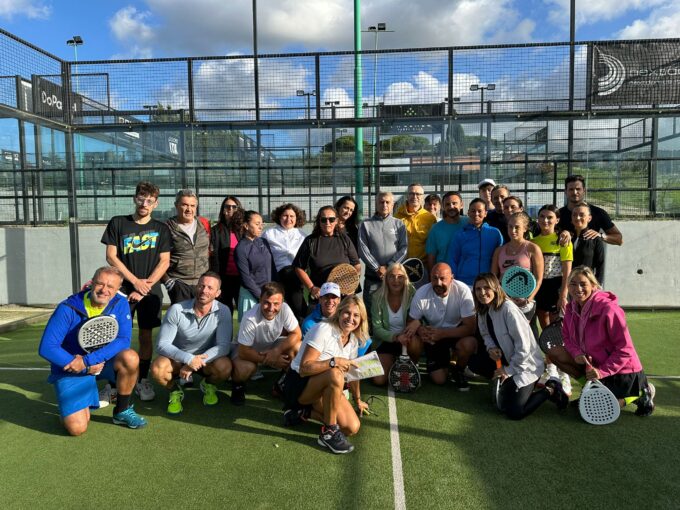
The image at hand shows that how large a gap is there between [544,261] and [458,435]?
219cm

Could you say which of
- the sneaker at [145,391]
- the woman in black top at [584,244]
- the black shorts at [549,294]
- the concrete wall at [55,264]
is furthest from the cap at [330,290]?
Result: the concrete wall at [55,264]

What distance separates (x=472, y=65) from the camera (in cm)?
866

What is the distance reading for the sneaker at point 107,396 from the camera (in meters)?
4.41

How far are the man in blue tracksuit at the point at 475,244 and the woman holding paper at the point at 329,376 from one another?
5.80 feet

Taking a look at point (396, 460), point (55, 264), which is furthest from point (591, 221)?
point (55, 264)

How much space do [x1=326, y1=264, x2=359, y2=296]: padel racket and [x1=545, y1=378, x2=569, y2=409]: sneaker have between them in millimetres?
1881

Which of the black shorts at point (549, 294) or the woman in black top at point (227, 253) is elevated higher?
the woman in black top at point (227, 253)

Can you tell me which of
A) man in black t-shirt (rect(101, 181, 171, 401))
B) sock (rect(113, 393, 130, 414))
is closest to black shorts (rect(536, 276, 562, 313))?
man in black t-shirt (rect(101, 181, 171, 401))

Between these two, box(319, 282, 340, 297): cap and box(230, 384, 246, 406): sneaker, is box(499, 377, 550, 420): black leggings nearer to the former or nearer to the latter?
box(319, 282, 340, 297): cap

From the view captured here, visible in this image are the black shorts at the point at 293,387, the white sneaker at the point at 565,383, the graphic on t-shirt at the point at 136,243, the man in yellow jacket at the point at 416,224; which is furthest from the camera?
the man in yellow jacket at the point at 416,224

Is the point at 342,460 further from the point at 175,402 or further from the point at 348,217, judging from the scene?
the point at 348,217

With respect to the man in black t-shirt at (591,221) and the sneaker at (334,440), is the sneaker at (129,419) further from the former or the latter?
the man in black t-shirt at (591,221)

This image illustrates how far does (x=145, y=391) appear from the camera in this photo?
4.59m

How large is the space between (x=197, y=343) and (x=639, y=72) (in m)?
8.70
